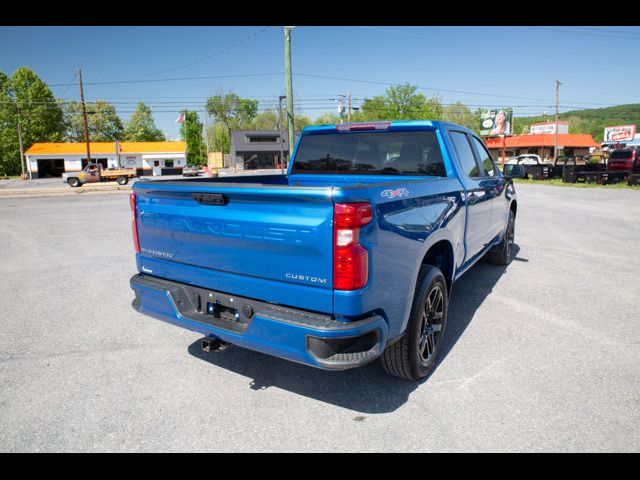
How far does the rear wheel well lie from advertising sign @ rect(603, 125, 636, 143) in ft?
308

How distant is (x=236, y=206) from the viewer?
2701mm

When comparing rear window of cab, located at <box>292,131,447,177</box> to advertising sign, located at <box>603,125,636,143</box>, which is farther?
advertising sign, located at <box>603,125,636,143</box>

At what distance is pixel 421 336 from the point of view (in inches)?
128

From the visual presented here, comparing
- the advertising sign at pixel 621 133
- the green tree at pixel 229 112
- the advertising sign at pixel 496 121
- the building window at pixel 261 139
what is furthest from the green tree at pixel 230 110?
the advertising sign at pixel 621 133

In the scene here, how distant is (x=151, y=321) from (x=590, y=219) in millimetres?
11765

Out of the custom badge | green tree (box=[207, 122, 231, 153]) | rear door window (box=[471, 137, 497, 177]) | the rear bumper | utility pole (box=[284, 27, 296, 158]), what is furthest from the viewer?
green tree (box=[207, 122, 231, 153])

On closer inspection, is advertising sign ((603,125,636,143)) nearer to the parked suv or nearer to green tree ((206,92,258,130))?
the parked suv

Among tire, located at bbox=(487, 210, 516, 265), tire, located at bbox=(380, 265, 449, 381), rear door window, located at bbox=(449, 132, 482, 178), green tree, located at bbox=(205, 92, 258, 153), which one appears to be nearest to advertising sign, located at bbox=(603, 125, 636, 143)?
green tree, located at bbox=(205, 92, 258, 153)

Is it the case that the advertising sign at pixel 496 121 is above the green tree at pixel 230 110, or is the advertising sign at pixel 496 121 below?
below

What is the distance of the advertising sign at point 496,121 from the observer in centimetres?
5119

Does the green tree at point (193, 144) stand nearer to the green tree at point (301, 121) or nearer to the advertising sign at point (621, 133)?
the green tree at point (301, 121)

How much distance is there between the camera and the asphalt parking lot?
8.48 feet
